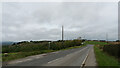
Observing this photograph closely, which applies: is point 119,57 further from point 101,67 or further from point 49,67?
point 49,67

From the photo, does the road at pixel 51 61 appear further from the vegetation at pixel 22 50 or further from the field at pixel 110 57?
the vegetation at pixel 22 50

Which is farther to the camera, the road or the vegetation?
the vegetation

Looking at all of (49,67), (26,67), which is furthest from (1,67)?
(49,67)

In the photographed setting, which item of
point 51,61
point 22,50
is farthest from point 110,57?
point 22,50

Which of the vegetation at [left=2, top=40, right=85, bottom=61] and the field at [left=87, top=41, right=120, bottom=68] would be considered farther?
the vegetation at [left=2, top=40, right=85, bottom=61]

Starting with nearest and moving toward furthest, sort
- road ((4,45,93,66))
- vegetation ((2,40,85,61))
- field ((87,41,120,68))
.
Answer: road ((4,45,93,66)), field ((87,41,120,68)), vegetation ((2,40,85,61))

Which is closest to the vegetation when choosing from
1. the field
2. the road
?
the road

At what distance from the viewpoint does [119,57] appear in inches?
610

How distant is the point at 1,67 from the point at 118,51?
1477 centimetres

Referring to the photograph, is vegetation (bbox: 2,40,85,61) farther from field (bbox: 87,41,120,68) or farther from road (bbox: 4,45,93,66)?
field (bbox: 87,41,120,68)

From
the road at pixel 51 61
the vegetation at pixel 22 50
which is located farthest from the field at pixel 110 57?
the vegetation at pixel 22 50

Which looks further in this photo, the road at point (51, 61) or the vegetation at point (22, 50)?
the vegetation at point (22, 50)

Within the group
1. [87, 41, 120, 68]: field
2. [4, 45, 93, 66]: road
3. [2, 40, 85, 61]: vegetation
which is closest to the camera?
[4, 45, 93, 66]: road

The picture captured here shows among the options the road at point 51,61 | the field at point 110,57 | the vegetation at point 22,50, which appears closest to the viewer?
the road at point 51,61
